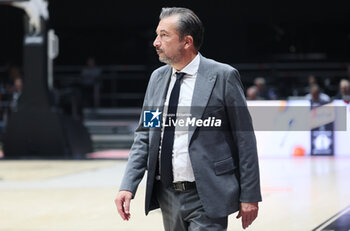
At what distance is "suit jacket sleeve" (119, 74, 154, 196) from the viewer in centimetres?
419

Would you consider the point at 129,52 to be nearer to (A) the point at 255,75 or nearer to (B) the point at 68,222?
(A) the point at 255,75

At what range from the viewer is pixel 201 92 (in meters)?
4.01

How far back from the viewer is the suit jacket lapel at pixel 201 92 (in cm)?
398

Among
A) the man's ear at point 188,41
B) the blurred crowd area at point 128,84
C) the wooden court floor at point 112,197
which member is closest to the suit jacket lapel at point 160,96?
the man's ear at point 188,41

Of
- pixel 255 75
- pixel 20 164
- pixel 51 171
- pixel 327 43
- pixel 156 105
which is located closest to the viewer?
pixel 156 105

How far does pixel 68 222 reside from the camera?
8.42m

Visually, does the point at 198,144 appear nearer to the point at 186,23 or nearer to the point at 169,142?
the point at 169,142

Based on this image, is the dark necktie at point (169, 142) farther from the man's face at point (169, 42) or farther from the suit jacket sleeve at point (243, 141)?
the suit jacket sleeve at point (243, 141)

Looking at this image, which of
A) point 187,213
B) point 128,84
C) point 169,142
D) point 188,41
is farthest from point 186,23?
point 128,84

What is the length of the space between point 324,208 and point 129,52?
60.8 feet

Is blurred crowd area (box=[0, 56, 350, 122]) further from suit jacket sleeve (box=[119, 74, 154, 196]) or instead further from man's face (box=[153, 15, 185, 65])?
man's face (box=[153, 15, 185, 65])

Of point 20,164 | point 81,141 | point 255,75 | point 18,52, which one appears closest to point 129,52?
point 18,52

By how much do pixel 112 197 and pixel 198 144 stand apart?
263 inches

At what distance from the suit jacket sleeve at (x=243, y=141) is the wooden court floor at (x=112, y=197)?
3716 mm
